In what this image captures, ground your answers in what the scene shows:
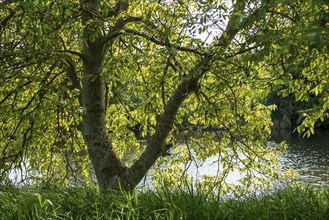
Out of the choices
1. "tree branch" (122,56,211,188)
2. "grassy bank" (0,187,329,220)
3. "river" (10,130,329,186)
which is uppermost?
"river" (10,130,329,186)

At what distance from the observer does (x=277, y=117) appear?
5759cm

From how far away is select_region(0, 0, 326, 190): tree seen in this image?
5773mm

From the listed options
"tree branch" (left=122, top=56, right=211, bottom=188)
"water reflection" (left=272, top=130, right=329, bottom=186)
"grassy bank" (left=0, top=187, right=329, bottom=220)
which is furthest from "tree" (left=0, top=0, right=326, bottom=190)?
"water reflection" (left=272, top=130, right=329, bottom=186)

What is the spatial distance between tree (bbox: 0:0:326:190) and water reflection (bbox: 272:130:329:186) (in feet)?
43.2

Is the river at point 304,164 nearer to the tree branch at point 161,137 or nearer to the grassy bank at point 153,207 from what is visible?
the tree branch at point 161,137

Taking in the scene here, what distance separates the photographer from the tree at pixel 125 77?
5773 mm

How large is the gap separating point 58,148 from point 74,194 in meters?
3.62

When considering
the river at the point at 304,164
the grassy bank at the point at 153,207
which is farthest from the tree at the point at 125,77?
the river at the point at 304,164

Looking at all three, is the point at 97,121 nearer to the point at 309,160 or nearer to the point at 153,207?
the point at 153,207

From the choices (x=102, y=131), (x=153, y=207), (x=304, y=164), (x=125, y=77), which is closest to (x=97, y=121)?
(x=102, y=131)

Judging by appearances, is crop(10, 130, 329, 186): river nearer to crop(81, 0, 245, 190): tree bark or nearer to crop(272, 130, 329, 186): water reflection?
crop(272, 130, 329, 186): water reflection

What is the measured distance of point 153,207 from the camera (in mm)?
4293

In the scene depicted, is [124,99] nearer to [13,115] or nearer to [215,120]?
[215,120]

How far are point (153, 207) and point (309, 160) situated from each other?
2932cm
